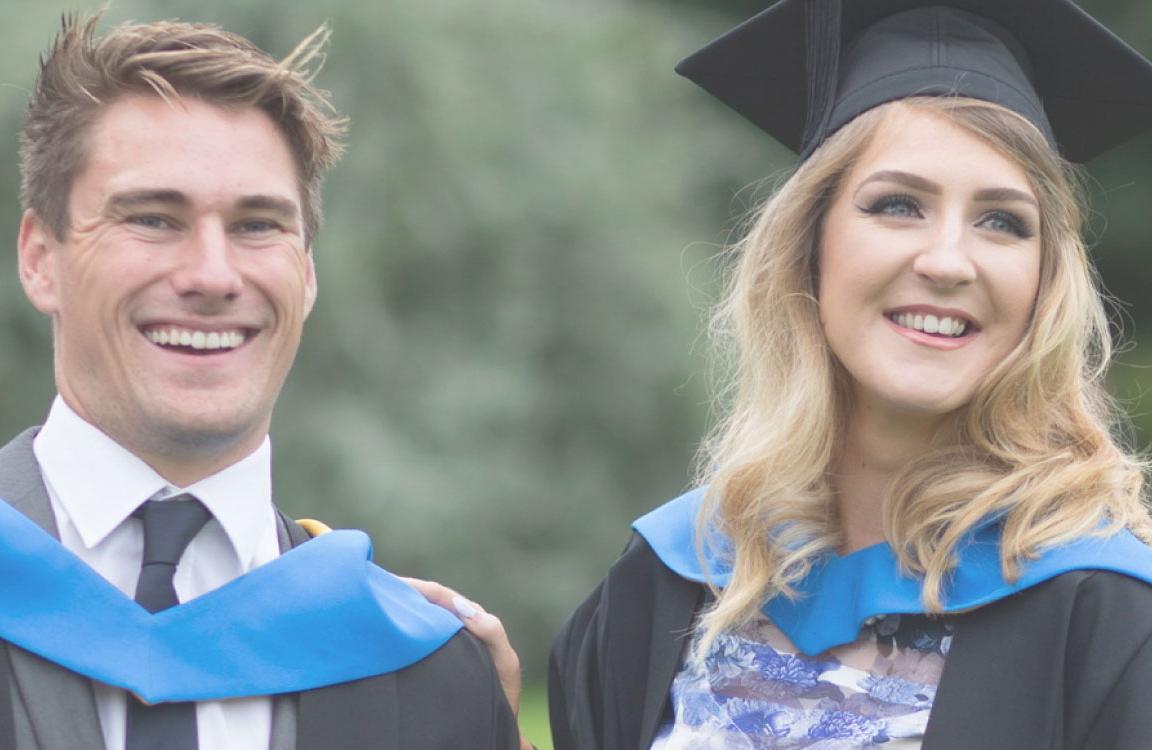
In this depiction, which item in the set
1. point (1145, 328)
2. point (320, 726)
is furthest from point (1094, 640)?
point (1145, 328)

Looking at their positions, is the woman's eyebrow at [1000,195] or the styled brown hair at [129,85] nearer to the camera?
the styled brown hair at [129,85]

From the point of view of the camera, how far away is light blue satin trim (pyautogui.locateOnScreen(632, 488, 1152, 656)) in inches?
141

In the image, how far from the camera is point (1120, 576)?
3531mm

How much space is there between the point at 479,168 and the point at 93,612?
8.02 m

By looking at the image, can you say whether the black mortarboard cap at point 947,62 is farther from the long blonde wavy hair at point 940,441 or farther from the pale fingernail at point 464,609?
the pale fingernail at point 464,609

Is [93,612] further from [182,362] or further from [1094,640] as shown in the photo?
[1094,640]

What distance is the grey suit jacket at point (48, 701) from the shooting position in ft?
10.4

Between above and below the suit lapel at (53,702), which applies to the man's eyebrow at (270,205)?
above

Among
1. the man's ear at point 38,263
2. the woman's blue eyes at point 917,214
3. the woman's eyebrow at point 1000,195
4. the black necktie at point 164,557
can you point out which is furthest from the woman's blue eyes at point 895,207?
the man's ear at point 38,263

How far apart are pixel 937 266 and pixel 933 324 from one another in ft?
0.36

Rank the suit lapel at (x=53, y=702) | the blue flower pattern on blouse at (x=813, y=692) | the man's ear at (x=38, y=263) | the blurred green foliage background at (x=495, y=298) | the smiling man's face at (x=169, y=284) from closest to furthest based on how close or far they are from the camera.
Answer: the suit lapel at (x=53, y=702), the smiling man's face at (x=169, y=284), the man's ear at (x=38, y=263), the blue flower pattern on blouse at (x=813, y=692), the blurred green foliage background at (x=495, y=298)

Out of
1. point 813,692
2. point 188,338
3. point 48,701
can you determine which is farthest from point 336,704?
point 813,692

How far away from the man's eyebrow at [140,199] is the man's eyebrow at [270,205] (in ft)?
0.34

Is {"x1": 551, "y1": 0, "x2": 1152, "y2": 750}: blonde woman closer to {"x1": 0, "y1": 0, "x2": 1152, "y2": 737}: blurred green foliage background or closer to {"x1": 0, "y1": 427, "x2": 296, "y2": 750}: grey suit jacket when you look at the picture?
{"x1": 0, "y1": 427, "x2": 296, "y2": 750}: grey suit jacket
